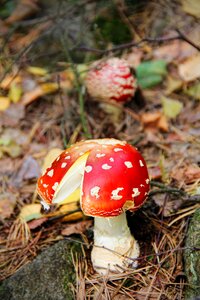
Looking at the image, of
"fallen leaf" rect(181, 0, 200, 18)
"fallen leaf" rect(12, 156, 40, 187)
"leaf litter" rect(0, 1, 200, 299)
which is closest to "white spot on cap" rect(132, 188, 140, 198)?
"leaf litter" rect(0, 1, 200, 299)

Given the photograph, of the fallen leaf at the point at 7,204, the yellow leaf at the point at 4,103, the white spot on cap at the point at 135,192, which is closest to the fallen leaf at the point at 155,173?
the white spot on cap at the point at 135,192

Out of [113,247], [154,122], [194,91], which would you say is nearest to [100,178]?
[113,247]

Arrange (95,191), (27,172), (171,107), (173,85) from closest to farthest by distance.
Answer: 1. (95,191)
2. (27,172)
3. (171,107)
4. (173,85)

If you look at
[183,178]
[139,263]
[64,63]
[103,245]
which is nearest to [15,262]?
[103,245]

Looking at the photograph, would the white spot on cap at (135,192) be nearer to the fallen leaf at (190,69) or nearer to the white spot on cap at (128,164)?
the white spot on cap at (128,164)

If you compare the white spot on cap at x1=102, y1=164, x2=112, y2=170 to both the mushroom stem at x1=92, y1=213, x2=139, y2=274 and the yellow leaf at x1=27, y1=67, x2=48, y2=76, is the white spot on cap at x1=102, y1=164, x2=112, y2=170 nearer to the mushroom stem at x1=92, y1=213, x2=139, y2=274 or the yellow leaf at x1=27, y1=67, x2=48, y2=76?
the mushroom stem at x1=92, y1=213, x2=139, y2=274

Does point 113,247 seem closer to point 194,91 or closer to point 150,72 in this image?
point 194,91
